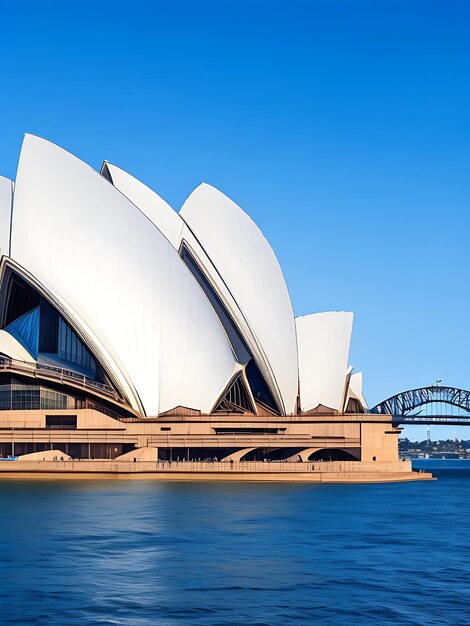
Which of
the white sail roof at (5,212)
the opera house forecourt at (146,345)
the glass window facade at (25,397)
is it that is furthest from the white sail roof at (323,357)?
the white sail roof at (5,212)

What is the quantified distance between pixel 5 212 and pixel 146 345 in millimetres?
14260

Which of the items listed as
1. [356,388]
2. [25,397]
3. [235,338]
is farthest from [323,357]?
[25,397]

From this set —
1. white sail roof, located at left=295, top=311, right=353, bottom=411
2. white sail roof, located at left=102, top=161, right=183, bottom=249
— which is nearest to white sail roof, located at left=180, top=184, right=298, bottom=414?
white sail roof, located at left=102, top=161, right=183, bottom=249

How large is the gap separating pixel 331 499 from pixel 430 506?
208 inches

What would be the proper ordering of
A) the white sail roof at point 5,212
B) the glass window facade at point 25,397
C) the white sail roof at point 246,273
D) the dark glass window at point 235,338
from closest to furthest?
the white sail roof at point 5,212
the glass window facade at point 25,397
the white sail roof at point 246,273
the dark glass window at point 235,338

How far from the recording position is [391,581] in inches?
1065

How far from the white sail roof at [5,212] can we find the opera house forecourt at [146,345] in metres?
0.12

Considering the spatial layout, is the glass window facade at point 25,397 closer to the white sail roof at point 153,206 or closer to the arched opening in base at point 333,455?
the white sail roof at point 153,206

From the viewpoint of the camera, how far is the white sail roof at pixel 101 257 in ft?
225

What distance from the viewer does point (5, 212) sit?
71.7m

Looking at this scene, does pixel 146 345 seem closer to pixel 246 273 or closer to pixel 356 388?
pixel 246 273

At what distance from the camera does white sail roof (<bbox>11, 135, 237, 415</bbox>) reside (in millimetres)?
68562

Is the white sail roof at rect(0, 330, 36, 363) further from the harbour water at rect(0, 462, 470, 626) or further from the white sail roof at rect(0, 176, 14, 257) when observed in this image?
the harbour water at rect(0, 462, 470, 626)

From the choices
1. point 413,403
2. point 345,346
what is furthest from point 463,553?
point 413,403
